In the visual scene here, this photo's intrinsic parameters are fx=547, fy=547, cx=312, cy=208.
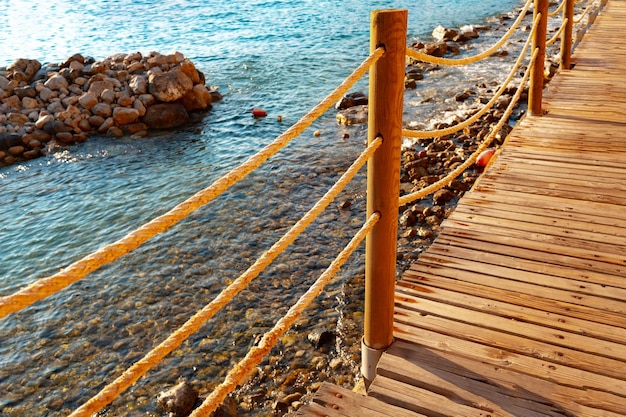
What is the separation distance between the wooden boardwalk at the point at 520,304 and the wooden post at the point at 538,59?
3.74ft

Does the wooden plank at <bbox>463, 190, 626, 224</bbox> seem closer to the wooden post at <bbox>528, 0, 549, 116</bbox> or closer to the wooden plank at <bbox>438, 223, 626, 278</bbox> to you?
the wooden plank at <bbox>438, 223, 626, 278</bbox>

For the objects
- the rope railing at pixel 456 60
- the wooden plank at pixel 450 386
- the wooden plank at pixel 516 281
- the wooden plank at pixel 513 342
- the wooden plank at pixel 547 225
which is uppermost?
the rope railing at pixel 456 60

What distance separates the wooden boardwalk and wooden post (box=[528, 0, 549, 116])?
114cm

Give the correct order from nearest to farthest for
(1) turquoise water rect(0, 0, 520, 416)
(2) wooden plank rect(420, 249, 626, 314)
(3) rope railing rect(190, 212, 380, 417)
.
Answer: (3) rope railing rect(190, 212, 380, 417), (2) wooden plank rect(420, 249, 626, 314), (1) turquoise water rect(0, 0, 520, 416)

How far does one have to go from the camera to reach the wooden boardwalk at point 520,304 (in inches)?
99.5

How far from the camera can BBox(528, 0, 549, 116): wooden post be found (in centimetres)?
598

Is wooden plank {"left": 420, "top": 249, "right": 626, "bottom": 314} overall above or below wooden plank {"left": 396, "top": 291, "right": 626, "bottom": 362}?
above

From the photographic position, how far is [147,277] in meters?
6.93

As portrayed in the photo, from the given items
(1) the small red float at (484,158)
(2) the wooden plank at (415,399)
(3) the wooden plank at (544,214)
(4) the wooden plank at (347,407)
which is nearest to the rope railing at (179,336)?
(4) the wooden plank at (347,407)

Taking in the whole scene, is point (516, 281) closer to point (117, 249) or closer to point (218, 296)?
point (218, 296)

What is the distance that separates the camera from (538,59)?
6133 mm

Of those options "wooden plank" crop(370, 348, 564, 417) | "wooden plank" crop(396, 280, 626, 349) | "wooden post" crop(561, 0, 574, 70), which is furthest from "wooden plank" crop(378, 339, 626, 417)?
"wooden post" crop(561, 0, 574, 70)

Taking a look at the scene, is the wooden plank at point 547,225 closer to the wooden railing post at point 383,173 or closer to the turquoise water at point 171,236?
the wooden railing post at point 383,173

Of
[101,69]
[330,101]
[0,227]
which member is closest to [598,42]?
[330,101]
